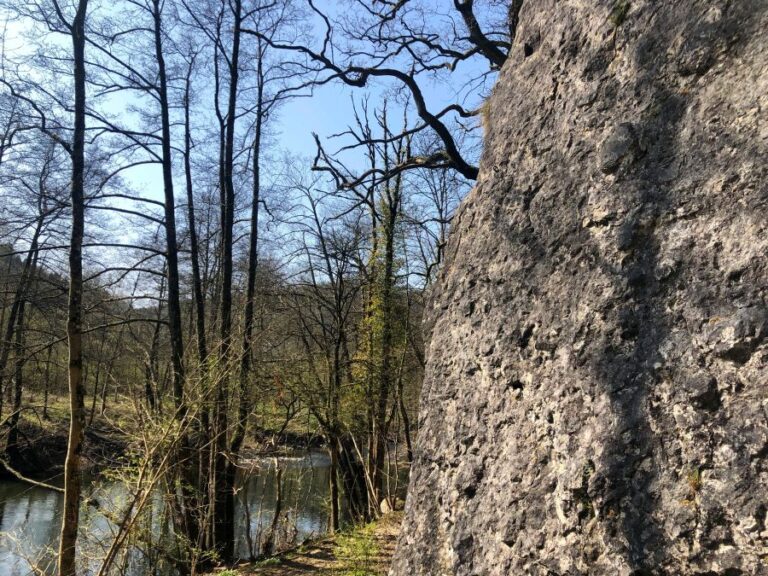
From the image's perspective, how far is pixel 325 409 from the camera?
1141 centimetres

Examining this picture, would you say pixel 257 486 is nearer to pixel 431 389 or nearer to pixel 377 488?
pixel 377 488

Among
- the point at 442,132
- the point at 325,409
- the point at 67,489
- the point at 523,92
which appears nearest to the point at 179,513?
the point at 67,489

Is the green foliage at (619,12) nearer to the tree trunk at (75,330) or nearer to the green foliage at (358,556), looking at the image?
the green foliage at (358,556)

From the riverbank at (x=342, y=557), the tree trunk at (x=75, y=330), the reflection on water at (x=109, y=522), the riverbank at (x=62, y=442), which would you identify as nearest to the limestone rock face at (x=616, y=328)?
the riverbank at (x=342, y=557)

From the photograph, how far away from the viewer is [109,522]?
6.26 meters

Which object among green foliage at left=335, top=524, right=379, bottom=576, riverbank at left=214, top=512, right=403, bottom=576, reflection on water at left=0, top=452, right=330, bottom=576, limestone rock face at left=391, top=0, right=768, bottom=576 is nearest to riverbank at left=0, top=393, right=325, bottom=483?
reflection on water at left=0, top=452, right=330, bottom=576

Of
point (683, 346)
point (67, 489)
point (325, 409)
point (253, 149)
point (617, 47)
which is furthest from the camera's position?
point (253, 149)

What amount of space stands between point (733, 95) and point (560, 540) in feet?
5.26

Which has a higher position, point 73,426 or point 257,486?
point 73,426

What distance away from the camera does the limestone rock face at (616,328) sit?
4.92 feet

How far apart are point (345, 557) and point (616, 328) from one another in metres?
6.75

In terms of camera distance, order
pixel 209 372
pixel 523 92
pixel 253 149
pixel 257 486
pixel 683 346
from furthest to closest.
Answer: pixel 257 486
pixel 253 149
pixel 209 372
pixel 523 92
pixel 683 346

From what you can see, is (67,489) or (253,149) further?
(253,149)

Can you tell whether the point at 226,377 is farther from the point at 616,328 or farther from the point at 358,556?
the point at 616,328
